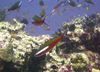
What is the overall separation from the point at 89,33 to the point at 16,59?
3.21 m

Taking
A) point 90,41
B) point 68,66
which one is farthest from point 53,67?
point 90,41

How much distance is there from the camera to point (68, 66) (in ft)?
13.0

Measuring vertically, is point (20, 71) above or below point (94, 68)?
above

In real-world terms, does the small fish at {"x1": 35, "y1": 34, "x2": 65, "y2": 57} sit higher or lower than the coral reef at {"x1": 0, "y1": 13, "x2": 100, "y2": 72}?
higher

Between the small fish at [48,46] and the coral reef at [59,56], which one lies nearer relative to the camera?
the small fish at [48,46]

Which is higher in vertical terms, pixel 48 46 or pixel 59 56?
pixel 48 46

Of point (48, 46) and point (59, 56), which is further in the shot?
point (59, 56)

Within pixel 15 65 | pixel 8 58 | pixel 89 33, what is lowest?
pixel 15 65

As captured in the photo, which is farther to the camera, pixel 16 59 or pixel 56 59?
pixel 56 59

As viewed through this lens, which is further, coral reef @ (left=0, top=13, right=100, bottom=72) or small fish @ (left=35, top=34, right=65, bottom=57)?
coral reef @ (left=0, top=13, right=100, bottom=72)

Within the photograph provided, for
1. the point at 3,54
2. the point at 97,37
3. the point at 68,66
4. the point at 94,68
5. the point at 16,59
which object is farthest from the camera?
the point at 97,37

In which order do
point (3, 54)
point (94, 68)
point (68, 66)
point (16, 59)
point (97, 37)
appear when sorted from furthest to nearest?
1. point (97, 37)
2. point (94, 68)
3. point (16, 59)
4. point (68, 66)
5. point (3, 54)

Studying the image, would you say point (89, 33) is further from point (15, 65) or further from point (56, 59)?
point (15, 65)

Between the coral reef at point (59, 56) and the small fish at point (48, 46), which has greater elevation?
the small fish at point (48, 46)
